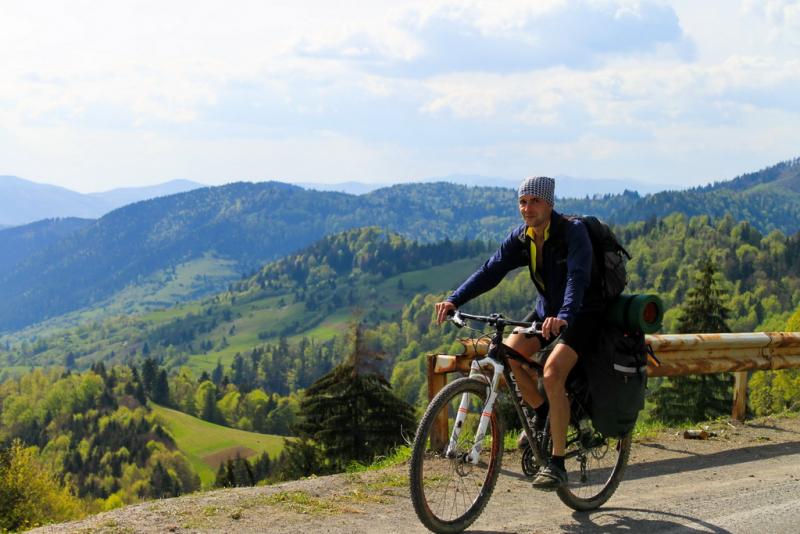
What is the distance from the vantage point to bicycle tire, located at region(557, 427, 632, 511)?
7.61m

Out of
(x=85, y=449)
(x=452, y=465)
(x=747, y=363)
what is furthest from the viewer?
(x=85, y=449)

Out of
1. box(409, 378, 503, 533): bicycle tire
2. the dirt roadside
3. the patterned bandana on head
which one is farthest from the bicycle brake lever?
the dirt roadside

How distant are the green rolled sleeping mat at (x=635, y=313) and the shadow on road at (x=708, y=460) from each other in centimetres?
281

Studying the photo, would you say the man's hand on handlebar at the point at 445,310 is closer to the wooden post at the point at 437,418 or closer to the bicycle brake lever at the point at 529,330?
the bicycle brake lever at the point at 529,330

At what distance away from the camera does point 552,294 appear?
7.13 metres

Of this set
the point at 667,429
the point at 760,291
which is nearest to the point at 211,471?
the point at 760,291

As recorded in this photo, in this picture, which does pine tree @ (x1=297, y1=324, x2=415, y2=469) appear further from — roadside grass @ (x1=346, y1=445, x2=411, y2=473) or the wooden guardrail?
roadside grass @ (x1=346, y1=445, x2=411, y2=473)

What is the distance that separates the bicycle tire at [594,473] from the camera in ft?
25.0

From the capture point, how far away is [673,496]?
835 cm

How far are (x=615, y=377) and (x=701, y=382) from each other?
42575 millimetres

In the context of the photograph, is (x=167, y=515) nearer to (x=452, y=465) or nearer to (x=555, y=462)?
(x=452, y=465)

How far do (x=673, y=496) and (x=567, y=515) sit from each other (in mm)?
1331

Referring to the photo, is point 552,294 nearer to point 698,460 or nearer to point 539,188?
point 539,188

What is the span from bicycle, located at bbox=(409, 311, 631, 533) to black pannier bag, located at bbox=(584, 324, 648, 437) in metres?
0.12
